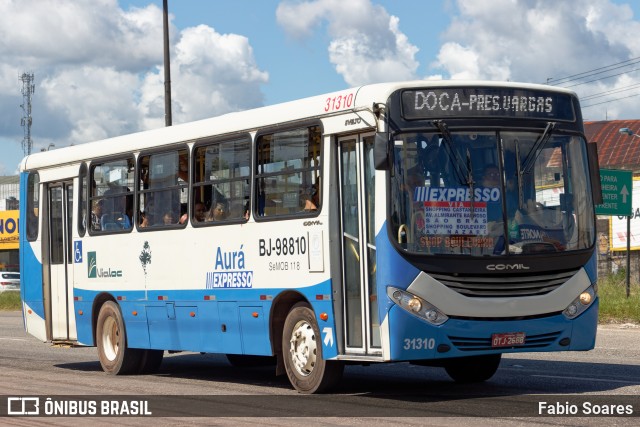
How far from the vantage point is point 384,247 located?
494 inches

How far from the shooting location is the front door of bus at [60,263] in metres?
19.2

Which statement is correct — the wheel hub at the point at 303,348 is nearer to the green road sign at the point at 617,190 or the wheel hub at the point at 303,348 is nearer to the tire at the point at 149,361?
the tire at the point at 149,361

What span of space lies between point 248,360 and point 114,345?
193cm

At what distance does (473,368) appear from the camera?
14688 mm

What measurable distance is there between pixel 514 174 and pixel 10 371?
8964mm

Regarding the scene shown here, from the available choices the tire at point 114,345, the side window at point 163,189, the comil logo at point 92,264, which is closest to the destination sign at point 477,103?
the side window at point 163,189

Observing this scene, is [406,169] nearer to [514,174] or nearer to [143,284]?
[514,174]

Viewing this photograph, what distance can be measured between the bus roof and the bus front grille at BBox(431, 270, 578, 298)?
196 cm

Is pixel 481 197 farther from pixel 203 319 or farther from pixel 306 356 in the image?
pixel 203 319

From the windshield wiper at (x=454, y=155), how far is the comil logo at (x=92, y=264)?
7.30 meters

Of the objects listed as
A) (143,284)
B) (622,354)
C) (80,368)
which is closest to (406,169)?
(143,284)

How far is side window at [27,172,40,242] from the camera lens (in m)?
20.0

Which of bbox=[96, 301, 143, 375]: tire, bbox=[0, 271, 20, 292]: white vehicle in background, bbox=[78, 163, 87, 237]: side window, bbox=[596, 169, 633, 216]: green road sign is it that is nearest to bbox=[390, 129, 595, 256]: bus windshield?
bbox=[96, 301, 143, 375]: tire

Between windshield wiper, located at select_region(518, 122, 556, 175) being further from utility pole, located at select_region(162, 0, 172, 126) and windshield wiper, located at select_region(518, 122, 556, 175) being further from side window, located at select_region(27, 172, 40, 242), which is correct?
utility pole, located at select_region(162, 0, 172, 126)
